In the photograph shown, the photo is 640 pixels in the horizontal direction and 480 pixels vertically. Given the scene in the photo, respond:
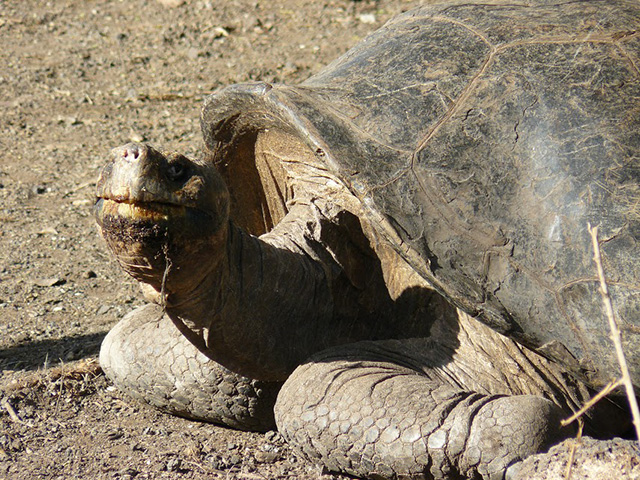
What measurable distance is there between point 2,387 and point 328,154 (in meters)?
1.65

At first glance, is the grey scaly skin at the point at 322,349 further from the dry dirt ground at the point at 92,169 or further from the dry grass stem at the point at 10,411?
the dry grass stem at the point at 10,411

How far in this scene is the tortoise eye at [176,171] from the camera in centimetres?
252

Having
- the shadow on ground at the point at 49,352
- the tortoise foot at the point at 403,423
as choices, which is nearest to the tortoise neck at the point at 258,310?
the tortoise foot at the point at 403,423

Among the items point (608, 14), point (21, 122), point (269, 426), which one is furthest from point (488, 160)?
point (21, 122)

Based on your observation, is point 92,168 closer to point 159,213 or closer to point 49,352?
point 49,352

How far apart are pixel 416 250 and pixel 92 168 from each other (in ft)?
11.4

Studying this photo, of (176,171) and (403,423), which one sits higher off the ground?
(176,171)

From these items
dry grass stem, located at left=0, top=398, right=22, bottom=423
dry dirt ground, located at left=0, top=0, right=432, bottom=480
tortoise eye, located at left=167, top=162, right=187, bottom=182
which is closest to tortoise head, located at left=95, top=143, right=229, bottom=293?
tortoise eye, located at left=167, top=162, right=187, bottom=182

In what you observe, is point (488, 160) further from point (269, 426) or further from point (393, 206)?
point (269, 426)

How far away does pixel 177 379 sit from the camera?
130 inches

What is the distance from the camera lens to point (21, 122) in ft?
20.6

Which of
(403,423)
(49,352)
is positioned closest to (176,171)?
(403,423)

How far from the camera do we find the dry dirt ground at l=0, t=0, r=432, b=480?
313cm

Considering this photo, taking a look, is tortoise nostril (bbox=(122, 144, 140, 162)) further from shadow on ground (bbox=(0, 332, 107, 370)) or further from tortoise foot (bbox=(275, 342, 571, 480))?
shadow on ground (bbox=(0, 332, 107, 370))
